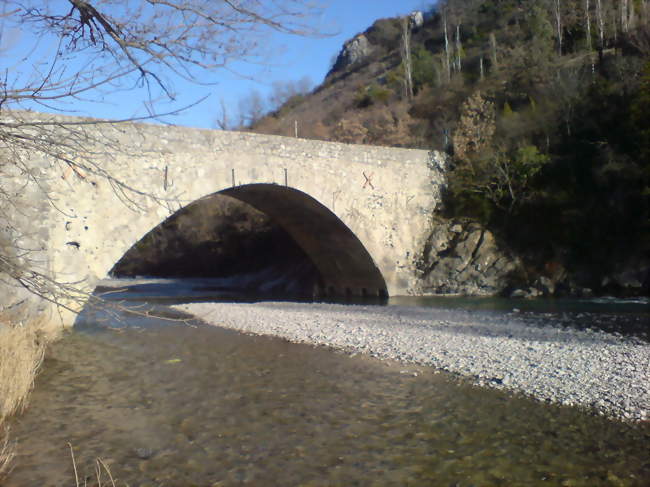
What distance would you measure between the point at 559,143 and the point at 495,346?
45.2ft

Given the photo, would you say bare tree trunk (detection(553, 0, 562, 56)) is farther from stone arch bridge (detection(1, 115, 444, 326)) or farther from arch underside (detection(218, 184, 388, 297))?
arch underside (detection(218, 184, 388, 297))

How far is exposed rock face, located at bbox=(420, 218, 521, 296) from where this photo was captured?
1776cm

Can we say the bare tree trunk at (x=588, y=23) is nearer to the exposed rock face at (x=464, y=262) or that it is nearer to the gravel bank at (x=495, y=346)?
the exposed rock face at (x=464, y=262)

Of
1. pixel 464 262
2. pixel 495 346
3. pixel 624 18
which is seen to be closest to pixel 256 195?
pixel 464 262

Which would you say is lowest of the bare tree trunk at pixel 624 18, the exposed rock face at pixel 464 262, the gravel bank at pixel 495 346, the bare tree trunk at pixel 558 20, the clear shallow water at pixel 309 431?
the clear shallow water at pixel 309 431

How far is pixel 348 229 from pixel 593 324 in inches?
335

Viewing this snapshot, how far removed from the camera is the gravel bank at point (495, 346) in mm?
5766

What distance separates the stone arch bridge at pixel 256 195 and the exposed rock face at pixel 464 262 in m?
0.54

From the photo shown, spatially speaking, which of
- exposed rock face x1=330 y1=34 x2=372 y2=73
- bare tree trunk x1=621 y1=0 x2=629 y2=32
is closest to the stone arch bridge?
bare tree trunk x1=621 y1=0 x2=629 y2=32

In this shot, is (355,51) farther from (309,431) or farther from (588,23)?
(309,431)

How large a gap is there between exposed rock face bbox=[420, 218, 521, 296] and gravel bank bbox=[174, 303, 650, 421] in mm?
4713

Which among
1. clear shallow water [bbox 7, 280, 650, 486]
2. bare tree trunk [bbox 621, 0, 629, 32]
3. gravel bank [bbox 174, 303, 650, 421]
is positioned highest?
bare tree trunk [bbox 621, 0, 629, 32]

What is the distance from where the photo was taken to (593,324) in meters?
10.6

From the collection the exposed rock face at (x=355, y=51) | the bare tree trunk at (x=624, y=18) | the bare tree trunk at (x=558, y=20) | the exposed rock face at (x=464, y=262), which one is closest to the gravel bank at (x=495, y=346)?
the exposed rock face at (x=464, y=262)
